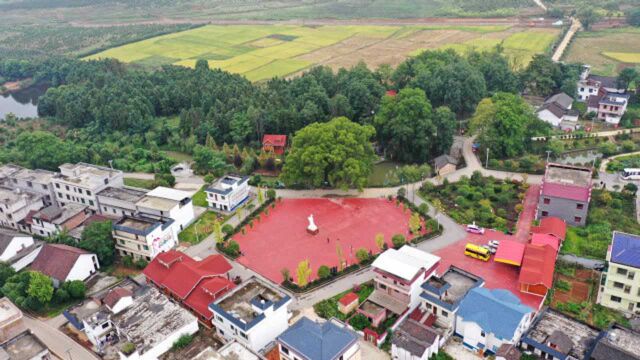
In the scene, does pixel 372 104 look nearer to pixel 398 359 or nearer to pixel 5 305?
pixel 398 359

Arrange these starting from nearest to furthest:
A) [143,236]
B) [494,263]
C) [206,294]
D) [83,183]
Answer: [206,294], [494,263], [143,236], [83,183]

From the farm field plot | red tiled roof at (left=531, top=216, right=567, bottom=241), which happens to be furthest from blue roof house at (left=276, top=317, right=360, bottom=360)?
the farm field plot

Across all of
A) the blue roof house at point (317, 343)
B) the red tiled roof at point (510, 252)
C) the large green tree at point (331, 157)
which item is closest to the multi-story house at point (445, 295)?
the red tiled roof at point (510, 252)

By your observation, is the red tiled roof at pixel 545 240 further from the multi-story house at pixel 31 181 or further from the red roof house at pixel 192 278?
the multi-story house at pixel 31 181

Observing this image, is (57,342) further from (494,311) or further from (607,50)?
(607,50)

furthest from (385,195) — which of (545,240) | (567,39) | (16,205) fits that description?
(567,39)

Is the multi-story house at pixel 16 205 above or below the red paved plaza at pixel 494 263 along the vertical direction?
above

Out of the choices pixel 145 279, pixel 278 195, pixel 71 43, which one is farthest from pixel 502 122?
pixel 71 43
